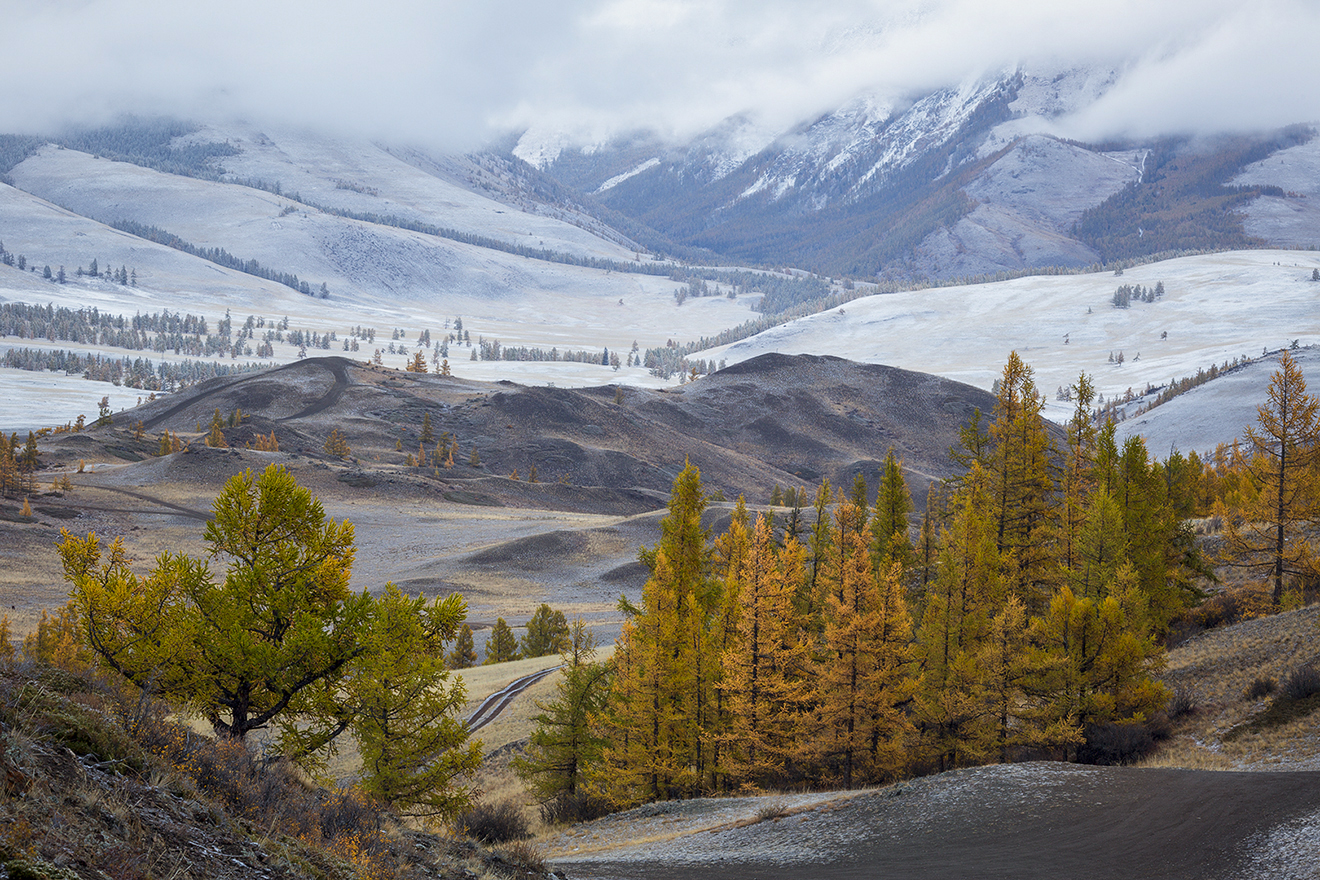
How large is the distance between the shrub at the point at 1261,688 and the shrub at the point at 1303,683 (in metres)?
1.31

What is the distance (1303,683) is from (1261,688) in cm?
214

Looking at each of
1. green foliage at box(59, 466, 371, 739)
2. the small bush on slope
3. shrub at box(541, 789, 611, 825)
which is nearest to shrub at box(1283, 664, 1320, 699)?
shrub at box(541, 789, 611, 825)

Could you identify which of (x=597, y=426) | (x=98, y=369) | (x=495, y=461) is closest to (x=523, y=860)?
(x=495, y=461)

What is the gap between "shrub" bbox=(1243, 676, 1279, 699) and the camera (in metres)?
24.3

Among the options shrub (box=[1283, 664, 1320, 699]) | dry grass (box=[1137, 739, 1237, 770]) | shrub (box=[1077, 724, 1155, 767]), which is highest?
shrub (box=[1283, 664, 1320, 699])

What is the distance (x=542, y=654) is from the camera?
5341 centimetres

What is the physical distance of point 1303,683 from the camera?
22.5m

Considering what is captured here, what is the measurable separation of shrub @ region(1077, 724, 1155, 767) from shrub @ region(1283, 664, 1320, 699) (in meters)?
3.75

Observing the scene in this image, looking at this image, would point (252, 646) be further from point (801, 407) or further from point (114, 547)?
point (801, 407)

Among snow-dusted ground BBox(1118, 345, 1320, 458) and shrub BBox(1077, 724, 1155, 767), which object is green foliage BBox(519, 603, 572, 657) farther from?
snow-dusted ground BBox(1118, 345, 1320, 458)

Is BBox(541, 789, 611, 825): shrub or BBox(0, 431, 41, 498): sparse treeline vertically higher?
BBox(0, 431, 41, 498): sparse treeline

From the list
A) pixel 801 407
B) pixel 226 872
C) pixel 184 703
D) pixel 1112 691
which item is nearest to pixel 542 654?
pixel 1112 691

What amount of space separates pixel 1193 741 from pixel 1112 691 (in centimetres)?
289

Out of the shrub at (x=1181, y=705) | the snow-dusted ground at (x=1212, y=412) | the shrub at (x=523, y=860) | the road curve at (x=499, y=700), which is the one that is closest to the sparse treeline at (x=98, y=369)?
the road curve at (x=499, y=700)
